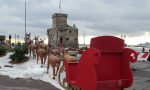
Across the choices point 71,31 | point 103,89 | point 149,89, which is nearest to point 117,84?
point 103,89

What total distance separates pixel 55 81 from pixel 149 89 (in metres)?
4.07

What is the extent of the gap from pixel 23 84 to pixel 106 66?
6.92m

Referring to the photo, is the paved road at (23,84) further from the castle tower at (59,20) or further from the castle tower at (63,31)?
the castle tower at (59,20)

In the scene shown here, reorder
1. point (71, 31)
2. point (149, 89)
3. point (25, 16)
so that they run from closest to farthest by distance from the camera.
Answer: point (149, 89) < point (25, 16) < point (71, 31)

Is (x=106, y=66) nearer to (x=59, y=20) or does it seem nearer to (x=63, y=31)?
(x=59, y=20)

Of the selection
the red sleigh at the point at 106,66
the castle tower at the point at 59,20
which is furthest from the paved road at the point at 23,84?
the castle tower at the point at 59,20

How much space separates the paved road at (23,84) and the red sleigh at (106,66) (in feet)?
17.2

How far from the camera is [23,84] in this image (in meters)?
14.3

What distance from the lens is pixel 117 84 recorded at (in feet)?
26.3

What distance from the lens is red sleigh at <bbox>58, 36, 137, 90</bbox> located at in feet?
24.7

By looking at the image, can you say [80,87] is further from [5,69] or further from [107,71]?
[5,69]

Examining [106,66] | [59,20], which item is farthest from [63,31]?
[106,66]

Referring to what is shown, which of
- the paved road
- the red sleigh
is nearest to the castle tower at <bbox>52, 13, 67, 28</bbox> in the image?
the paved road

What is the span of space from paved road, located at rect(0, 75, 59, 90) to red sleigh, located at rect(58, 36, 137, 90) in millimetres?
5247
